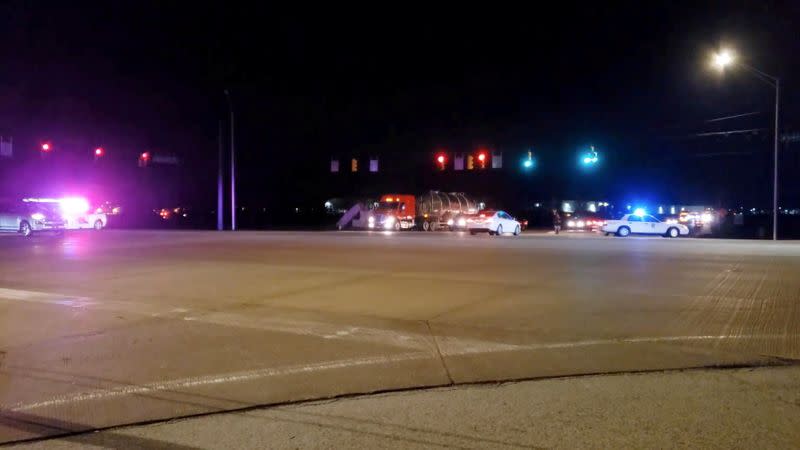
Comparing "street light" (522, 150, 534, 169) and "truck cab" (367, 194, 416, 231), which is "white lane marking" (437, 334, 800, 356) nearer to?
"truck cab" (367, 194, 416, 231)

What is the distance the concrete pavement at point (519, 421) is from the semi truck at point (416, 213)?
39004 millimetres

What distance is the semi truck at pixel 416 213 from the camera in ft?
158

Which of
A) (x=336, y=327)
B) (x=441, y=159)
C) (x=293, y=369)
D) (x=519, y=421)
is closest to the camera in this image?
(x=519, y=421)

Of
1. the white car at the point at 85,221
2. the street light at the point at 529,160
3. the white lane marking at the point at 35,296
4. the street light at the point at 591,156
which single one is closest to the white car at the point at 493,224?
the street light at the point at 591,156

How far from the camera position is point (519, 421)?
21.6 feet

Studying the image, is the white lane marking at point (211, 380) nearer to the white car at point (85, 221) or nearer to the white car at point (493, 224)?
the white car at point (493, 224)

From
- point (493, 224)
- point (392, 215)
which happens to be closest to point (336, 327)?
point (493, 224)

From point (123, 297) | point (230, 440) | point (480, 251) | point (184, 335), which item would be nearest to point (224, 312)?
point (184, 335)

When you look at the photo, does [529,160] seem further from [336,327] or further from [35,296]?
[336,327]

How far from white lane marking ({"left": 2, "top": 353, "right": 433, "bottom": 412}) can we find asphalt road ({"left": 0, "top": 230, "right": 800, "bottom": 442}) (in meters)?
0.03

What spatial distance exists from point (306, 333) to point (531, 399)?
14.2 ft

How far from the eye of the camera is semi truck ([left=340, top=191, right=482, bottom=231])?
158 feet

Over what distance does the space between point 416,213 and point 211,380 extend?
42.9m

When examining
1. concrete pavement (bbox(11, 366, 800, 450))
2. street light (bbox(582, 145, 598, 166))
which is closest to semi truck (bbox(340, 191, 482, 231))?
street light (bbox(582, 145, 598, 166))
